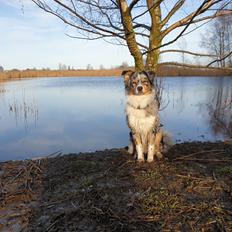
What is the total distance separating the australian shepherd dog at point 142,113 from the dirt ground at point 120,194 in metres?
0.34

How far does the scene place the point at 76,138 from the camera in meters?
11.9

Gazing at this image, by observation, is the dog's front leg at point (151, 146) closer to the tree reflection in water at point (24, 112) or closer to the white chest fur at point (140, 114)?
the white chest fur at point (140, 114)

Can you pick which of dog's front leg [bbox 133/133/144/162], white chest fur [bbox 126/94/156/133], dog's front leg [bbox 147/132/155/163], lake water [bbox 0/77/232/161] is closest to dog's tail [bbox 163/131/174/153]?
dog's front leg [bbox 147/132/155/163]

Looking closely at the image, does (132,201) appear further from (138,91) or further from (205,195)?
(138,91)

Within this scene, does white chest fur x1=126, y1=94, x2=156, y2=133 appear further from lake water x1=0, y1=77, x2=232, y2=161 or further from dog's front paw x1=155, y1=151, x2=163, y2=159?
lake water x1=0, y1=77, x2=232, y2=161

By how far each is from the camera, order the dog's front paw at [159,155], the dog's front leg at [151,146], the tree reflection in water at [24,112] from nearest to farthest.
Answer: the dog's front leg at [151,146] < the dog's front paw at [159,155] < the tree reflection in water at [24,112]

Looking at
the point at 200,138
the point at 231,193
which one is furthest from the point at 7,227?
the point at 200,138

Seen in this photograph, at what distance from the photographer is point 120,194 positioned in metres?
4.12

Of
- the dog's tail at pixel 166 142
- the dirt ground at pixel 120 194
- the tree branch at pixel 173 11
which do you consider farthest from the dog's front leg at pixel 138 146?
the tree branch at pixel 173 11

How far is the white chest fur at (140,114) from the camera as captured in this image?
5.54 metres

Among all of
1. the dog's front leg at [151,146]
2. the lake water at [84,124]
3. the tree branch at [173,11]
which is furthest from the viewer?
the lake water at [84,124]

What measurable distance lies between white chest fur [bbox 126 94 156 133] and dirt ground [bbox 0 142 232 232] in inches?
27.0

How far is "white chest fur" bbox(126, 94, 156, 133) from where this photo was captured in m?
5.54

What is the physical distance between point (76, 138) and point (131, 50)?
630cm
